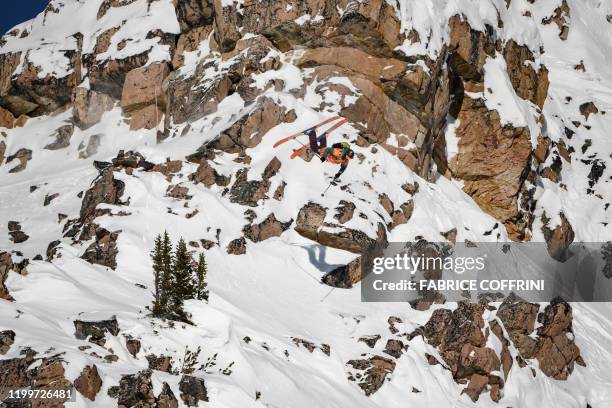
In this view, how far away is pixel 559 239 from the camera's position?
5094cm

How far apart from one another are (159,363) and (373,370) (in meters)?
9.53

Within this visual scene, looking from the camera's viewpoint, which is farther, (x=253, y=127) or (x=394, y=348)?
(x=253, y=127)

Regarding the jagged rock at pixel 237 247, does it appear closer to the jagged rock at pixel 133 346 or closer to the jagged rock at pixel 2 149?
the jagged rock at pixel 133 346

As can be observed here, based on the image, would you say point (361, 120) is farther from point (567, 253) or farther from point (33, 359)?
point (33, 359)

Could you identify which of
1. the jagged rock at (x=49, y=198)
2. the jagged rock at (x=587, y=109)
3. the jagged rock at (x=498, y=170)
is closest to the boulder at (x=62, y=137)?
the jagged rock at (x=49, y=198)

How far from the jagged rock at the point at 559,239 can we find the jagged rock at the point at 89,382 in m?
35.5

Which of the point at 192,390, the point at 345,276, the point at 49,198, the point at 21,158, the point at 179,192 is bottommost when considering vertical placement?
the point at 345,276

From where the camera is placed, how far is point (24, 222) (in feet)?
134

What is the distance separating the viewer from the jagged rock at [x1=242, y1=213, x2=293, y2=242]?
3681 cm

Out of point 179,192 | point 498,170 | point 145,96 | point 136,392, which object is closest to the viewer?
point 136,392

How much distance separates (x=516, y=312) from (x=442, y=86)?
1620 cm

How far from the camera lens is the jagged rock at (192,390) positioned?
2253 centimetres

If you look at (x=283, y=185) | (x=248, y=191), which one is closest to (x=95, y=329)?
(x=248, y=191)

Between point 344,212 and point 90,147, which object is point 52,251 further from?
point 90,147
